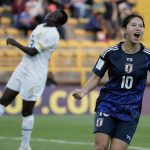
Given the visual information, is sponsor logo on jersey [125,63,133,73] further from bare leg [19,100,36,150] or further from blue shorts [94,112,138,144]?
bare leg [19,100,36,150]

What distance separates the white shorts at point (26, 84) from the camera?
34.5ft

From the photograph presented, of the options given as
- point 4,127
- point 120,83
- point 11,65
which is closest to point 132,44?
point 120,83

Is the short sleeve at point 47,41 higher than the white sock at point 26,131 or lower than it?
higher

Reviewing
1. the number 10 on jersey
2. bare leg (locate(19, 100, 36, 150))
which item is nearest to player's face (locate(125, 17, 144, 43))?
the number 10 on jersey

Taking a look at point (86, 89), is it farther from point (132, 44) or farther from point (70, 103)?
point (70, 103)

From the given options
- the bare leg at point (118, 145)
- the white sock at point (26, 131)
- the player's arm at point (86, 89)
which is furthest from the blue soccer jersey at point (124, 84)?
the white sock at point (26, 131)

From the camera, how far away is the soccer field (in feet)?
37.3

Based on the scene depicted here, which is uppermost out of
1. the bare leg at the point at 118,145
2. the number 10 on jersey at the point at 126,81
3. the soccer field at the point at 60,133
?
the number 10 on jersey at the point at 126,81

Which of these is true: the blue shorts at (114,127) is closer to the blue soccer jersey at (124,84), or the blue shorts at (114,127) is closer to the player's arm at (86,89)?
the blue soccer jersey at (124,84)

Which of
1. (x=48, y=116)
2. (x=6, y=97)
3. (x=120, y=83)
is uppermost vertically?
(x=120, y=83)

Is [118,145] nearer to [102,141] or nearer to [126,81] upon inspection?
[102,141]

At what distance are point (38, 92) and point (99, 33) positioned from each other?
9923mm

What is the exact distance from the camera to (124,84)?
7.70 metres

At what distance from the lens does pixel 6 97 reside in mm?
10539
